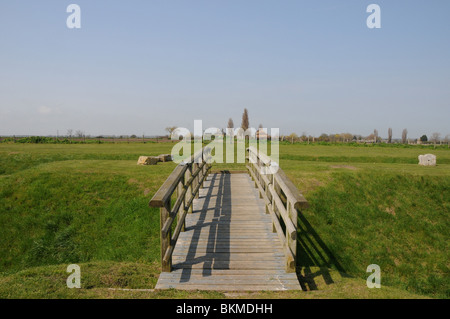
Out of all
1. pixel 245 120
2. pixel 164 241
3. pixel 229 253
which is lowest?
pixel 229 253

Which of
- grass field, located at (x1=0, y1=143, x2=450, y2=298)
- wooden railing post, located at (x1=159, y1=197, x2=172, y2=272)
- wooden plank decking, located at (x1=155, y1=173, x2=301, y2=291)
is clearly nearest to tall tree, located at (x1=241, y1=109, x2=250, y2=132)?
grass field, located at (x1=0, y1=143, x2=450, y2=298)

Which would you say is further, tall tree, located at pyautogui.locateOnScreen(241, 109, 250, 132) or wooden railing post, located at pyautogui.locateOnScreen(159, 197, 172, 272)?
tall tree, located at pyautogui.locateOnScreen(241, 109, 250, 132)

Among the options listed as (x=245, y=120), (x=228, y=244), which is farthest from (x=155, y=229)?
(x=245, y=120)

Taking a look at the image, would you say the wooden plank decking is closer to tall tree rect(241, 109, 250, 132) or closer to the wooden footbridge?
the wooden footbridge

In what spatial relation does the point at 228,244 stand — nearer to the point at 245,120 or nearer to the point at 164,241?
the point at 164,241

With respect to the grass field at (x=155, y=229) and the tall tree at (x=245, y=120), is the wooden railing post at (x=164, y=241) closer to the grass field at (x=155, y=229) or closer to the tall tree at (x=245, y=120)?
the grass field at (x=155, y=229)

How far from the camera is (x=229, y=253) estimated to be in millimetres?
5387

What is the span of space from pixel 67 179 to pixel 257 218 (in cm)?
915

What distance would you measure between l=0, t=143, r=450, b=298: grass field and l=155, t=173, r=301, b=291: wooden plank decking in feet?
2.91

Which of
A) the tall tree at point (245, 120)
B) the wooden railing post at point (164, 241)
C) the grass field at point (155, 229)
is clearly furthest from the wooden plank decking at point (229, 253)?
the tall tree at point (245, 120)

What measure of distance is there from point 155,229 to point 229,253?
4579 millimetres

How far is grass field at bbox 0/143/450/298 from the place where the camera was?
596cm
